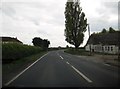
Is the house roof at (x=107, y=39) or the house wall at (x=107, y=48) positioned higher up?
the house roof at (x=107, y=39)

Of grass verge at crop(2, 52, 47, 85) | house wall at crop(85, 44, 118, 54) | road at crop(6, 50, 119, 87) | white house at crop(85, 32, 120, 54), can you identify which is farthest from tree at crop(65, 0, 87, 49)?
road at crop(6, 50, 119, 87)

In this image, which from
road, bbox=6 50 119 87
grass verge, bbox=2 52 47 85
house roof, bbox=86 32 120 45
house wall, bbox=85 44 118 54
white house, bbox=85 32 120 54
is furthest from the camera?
house roof, bbox=86 32 120 45

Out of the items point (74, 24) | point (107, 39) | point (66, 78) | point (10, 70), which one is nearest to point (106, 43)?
point (107, 39)

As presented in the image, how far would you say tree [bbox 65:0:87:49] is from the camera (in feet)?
221

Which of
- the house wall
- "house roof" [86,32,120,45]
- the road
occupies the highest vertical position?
"house roof" [86,32,120,45]

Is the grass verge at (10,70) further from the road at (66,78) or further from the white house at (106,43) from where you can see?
the white house at (106,43)

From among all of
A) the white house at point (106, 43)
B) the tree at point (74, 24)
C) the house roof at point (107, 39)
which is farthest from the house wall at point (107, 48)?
the tree at point (74, 24)

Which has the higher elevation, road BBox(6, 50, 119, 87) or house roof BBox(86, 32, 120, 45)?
house roof BBox(86, 32, 120, 45)

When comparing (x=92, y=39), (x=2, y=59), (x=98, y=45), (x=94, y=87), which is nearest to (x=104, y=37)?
A: (x=98, y=45)

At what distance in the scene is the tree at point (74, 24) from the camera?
67.2m

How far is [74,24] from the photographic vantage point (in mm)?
68562

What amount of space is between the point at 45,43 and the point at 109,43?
86.5m

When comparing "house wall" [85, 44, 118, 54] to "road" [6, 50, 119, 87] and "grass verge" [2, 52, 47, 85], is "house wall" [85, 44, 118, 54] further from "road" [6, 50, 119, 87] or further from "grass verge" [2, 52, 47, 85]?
"road" [6, 50, 119, 87]

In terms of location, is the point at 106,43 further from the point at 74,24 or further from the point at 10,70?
the point at 10,70
